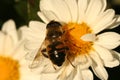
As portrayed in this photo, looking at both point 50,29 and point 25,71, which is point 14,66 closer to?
point 25,71

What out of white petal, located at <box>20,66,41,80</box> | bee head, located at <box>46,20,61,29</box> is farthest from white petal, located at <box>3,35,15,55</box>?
bee head, located at <box>46,20,61,29</box>

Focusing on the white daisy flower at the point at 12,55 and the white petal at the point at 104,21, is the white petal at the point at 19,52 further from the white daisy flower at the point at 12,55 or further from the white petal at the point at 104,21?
the white petal at the point at 104,21

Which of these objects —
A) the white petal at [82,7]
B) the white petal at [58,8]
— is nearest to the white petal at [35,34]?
the white petal at [58,8]

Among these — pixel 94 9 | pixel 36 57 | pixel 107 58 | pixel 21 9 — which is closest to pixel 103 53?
A: pixel 107 58

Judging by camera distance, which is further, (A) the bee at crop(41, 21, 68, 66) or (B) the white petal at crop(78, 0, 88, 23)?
(B) the white petal at crop(78, 0, 88, 23)

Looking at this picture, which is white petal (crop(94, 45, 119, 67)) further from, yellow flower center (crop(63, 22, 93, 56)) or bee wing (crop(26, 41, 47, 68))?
bee wing (crop(26, 41, 47, 68))

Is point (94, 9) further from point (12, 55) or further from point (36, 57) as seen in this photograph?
point (12, 55)

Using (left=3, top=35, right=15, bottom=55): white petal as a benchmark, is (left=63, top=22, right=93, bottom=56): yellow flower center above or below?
below
